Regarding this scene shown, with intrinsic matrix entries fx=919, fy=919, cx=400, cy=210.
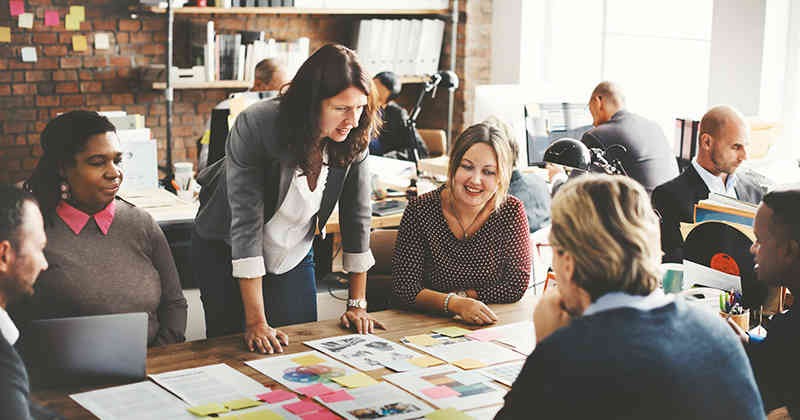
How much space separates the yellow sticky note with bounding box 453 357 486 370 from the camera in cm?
217

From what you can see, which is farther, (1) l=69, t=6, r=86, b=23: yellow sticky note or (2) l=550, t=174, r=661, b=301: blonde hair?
(1) l=69, t=6, r=86, b=23: yellow sticky note

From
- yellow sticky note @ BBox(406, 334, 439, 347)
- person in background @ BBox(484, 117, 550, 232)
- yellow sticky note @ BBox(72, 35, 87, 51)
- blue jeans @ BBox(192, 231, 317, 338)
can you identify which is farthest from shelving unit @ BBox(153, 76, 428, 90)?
yellow sticky note @ BBox(406, 334, 439, 347)

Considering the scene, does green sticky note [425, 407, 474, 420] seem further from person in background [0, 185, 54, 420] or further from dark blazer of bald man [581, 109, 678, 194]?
dark blazer of bald man [581, 109, 678, 194]

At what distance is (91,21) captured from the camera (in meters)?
5.91

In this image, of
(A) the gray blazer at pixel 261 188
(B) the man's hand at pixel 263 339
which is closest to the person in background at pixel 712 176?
(A) the gray blazer at pixel 261 188

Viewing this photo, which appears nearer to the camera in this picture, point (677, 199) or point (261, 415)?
point (261, 415)

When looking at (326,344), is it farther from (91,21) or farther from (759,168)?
(91,21)

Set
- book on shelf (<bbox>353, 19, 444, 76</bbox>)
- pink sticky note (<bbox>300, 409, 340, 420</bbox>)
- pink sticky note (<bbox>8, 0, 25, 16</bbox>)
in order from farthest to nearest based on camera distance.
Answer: book on shelf (<bbox>353, 19, 444, 76</bbox>) → pink sticky note (<bbox>8, 0, 25, 16</bbox>) → pink sticky note (<bbox>300, 409, 340, 420</bbox>)

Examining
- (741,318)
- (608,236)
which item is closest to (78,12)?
(741,318)

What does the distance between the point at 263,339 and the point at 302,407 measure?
398mm

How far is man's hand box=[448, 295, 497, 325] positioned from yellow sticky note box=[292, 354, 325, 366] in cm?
48

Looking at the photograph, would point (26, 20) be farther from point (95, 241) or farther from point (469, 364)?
point (469, 364)

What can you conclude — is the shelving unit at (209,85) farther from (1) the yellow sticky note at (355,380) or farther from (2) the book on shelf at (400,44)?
(1) the yellow sticky note at (355,380)

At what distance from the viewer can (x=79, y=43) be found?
5895mm
